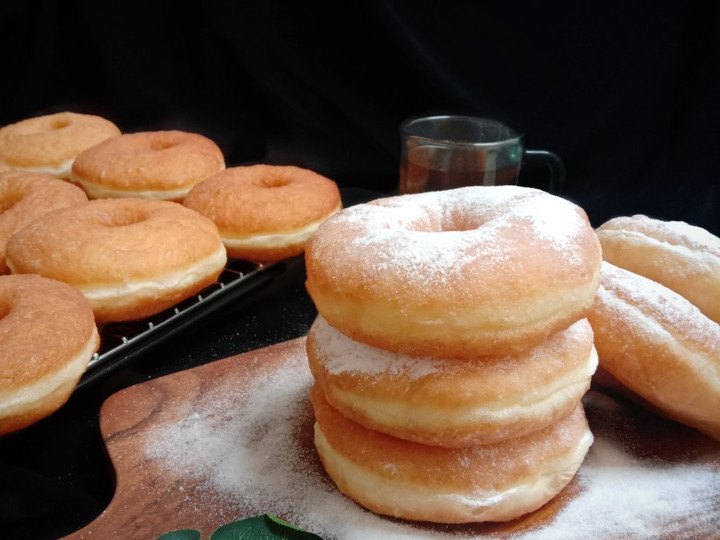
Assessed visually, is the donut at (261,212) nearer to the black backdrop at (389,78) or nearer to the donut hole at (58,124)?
the black backdrop at (389,78)

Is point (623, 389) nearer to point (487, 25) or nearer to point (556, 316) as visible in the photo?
point (556, 316)

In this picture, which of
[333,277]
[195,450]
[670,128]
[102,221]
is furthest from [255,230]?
[670,128]

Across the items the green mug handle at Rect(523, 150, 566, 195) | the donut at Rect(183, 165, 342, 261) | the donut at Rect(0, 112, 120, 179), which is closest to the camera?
the donut at Rect(183, 165, 342, 261)

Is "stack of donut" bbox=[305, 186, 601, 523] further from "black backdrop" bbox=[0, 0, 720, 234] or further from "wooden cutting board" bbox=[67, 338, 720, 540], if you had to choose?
"black backdrop" bbox=[0, 0, 720, 234]

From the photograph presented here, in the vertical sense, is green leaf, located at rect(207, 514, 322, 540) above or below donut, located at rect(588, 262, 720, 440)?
below

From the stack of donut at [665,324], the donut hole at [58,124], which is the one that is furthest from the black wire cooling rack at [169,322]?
the donut hole at [58,124]

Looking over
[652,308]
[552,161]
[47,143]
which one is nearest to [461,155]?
[552,161]

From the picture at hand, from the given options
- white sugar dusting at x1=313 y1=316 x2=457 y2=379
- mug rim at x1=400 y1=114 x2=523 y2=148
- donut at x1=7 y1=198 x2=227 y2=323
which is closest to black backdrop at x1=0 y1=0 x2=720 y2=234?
mug rim at x1=400 y1=114 x2=523 y2=148
